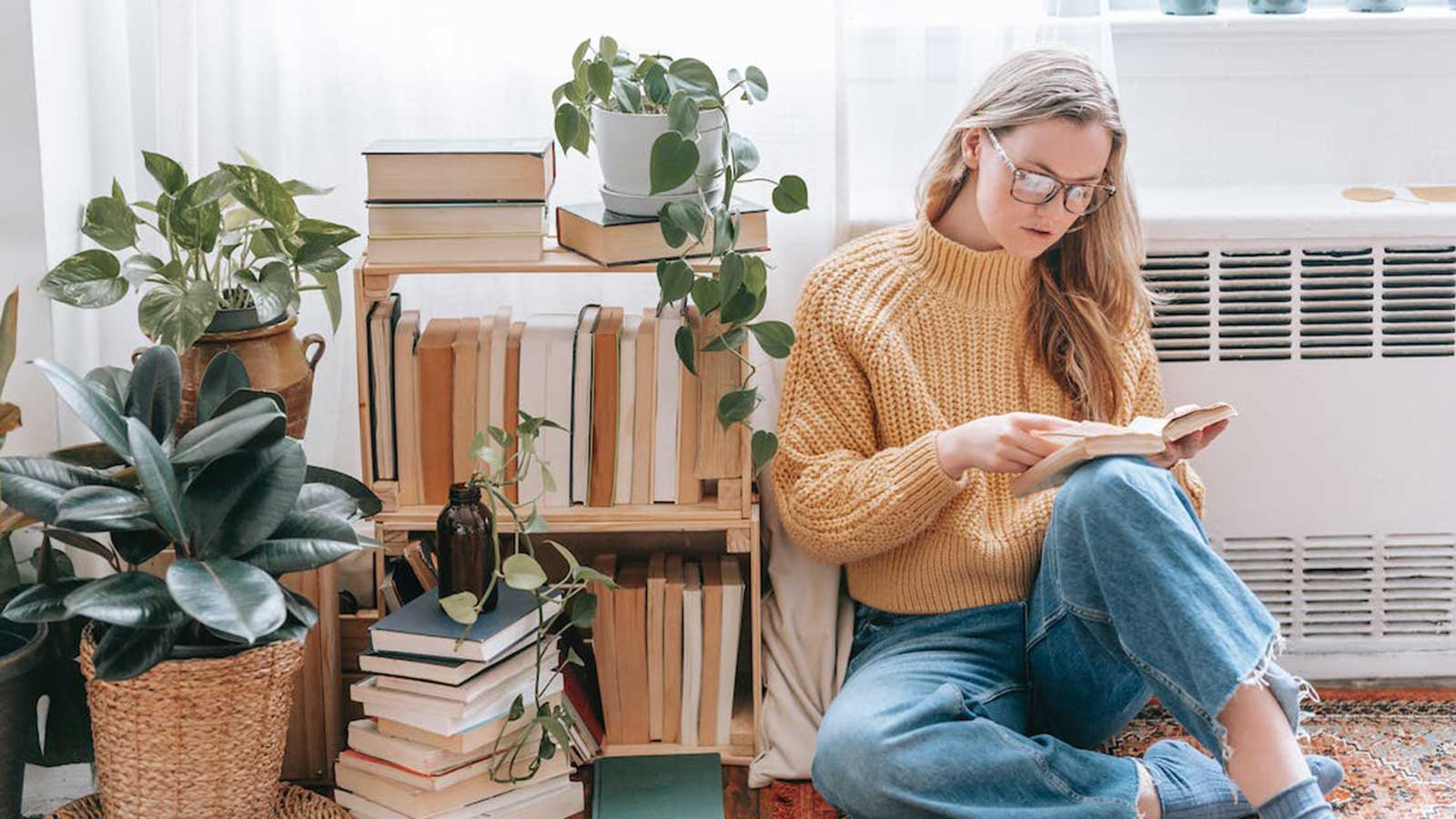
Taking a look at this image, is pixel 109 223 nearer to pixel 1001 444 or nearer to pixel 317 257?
pixel 317 257

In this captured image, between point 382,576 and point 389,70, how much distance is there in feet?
2.14

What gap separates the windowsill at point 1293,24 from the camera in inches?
86.4

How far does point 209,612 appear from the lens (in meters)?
1.44

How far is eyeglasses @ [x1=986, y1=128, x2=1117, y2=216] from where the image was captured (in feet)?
5.69

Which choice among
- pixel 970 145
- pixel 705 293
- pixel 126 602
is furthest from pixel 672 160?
pixel 126 602

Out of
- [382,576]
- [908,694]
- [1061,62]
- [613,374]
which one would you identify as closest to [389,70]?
[613,374]

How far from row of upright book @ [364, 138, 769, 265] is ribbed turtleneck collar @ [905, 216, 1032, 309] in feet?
0.70

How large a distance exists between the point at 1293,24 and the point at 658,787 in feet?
4.48

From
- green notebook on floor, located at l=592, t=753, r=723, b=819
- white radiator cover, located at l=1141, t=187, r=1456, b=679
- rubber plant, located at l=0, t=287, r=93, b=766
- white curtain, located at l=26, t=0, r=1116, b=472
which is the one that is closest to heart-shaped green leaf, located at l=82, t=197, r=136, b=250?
rubber plant, located at l=0, t=287, r=93, b=766

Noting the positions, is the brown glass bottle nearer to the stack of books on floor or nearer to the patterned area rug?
the stack of books on floor

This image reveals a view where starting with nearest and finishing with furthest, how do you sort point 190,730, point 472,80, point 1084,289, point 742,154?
point 190,730 < point 742,154 < point 1084,289 < point 472,80

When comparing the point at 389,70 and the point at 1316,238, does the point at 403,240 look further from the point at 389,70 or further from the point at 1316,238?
the point at 1316,238

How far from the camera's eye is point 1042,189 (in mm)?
1736

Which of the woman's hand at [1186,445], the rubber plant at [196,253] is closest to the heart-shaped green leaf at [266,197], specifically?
the rubber plant at [196,253]
